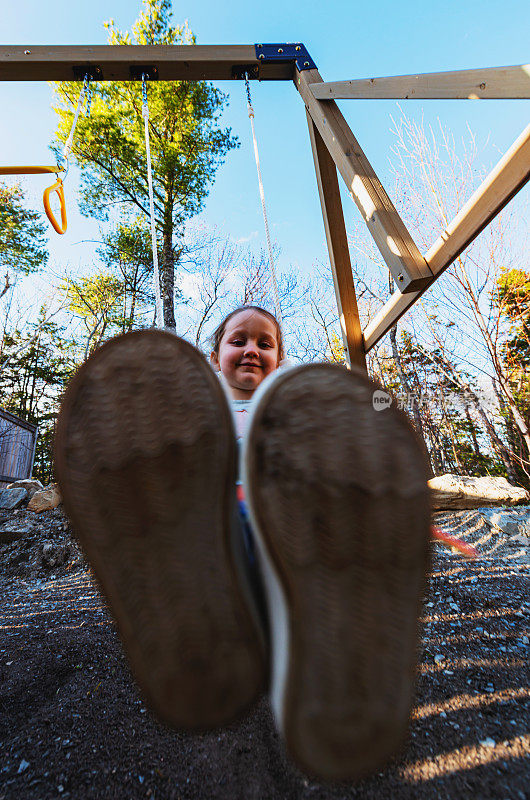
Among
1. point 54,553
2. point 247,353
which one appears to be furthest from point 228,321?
point 54,553

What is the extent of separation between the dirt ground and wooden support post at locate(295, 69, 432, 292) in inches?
39.3

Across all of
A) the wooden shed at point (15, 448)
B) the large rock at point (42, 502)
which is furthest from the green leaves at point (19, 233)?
the large rock at point (42, 502)

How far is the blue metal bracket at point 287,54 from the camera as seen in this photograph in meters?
1.98

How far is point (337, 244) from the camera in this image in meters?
1.85

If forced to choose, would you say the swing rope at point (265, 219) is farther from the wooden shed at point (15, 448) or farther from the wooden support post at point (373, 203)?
the wooden shed at point (15, 448)

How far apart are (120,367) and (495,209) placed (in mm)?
1166

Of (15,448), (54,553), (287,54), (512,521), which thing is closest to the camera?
(287,54)

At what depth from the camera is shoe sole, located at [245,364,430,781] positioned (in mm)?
479

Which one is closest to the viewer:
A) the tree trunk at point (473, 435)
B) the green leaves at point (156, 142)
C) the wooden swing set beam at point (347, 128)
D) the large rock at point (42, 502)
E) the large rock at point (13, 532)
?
the wooden swing set beam at point (347, 128)

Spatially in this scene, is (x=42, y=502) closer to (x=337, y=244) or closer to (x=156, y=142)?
(x=337, y=244)

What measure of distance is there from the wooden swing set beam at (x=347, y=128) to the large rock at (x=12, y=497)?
3.90m

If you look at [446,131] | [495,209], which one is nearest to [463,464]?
[446,131]

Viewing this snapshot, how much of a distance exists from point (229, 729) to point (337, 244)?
78.1 inches

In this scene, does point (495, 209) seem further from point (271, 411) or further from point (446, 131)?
point (446, 131)
